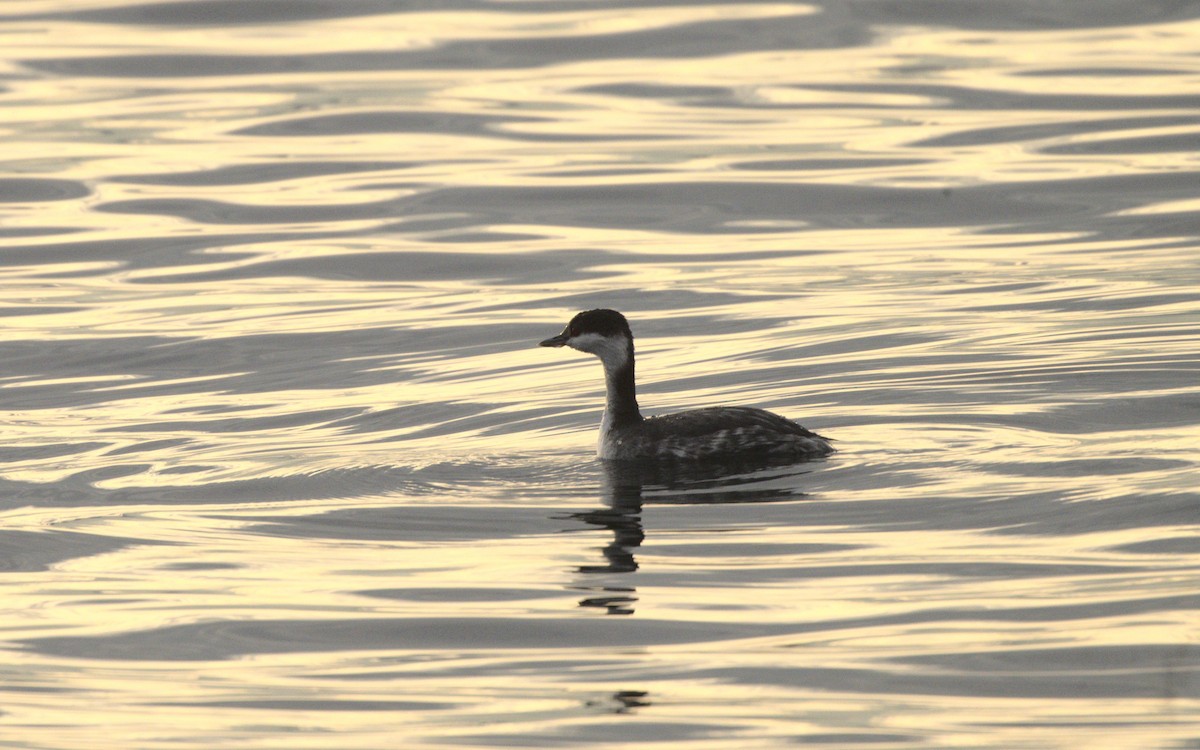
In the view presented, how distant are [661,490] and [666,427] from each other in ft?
2.76

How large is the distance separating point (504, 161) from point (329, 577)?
17.6 meters

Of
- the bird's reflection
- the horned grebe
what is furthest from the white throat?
the bird's reflection

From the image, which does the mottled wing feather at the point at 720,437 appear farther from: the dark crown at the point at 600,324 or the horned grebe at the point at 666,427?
the dark crown at the point at 600,324

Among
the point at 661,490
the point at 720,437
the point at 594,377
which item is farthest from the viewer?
the point at 594,377

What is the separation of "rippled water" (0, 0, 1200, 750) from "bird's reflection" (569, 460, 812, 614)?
44 mm

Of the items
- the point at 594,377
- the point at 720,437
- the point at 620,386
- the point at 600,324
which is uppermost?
the point at 600,324

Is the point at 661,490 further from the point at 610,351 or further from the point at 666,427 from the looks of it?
the point at 610,351

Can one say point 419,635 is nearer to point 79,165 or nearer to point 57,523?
point 57,523

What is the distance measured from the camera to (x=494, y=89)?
110 feet

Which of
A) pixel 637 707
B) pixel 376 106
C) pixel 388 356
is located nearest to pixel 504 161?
pixel 376 106

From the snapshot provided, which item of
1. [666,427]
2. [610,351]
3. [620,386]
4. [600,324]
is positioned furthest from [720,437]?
[600,324]

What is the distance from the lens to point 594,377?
17.6m

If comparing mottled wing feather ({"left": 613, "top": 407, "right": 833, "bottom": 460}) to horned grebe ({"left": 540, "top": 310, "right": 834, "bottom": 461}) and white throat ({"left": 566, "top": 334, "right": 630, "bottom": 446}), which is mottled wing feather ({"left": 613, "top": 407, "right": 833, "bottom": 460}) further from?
white throat ({"left": 566, "top": 334, "right": 630, "bottom": 446})

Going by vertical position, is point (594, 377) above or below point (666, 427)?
below
